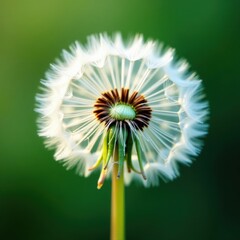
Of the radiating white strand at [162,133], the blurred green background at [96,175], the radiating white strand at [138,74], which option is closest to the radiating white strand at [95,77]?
the radiating white strand at [138,74]

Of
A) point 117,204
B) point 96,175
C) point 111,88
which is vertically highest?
point 96,175

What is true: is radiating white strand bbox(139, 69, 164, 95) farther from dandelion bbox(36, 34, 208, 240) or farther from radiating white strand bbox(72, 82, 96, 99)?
radiating white strand bbox(72, 82, 96, 99)

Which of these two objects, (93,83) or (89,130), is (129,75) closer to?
(93,83)

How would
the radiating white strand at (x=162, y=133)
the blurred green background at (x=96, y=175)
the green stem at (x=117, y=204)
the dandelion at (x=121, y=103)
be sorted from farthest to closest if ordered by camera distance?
the blurred green background at (x=96, y=175)
the radiating white strand at (x=162, y=133)
the dandelion at (x=121, y=103)
the green stem at (x=117, y=204)

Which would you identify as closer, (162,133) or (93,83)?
(93,83)

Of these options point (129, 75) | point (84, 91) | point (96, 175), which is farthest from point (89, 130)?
point (96, 175)

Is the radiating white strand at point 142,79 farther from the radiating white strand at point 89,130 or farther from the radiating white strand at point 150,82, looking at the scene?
the radiating white strand at point 89,130

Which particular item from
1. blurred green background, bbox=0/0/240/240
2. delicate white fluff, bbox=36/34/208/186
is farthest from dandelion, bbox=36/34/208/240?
blurred green background, bbox=0/0/240/240
